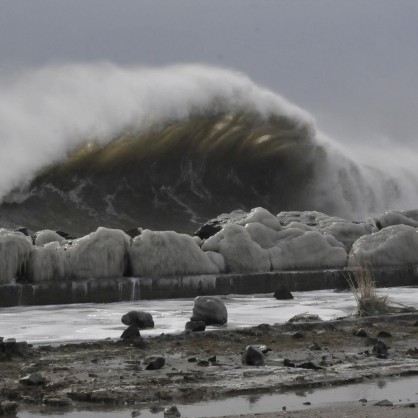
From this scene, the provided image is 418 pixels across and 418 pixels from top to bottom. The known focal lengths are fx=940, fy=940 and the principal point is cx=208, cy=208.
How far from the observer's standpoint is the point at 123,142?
111 feet

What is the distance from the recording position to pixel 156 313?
12.2 m

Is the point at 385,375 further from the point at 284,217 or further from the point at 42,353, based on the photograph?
the point at 284,217

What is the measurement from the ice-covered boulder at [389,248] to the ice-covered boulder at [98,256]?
13.9 feet

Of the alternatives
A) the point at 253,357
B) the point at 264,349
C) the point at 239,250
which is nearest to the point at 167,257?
the point at 239,250

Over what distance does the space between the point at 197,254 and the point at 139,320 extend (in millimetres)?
5136

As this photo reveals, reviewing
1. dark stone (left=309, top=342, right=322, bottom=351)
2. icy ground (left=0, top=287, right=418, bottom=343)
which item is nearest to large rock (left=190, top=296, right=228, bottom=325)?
icy ground (left=0, top=287, right=418, bottom=343)

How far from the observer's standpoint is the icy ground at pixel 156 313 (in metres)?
10.2

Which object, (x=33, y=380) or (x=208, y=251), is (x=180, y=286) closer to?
(x=208, y=251)

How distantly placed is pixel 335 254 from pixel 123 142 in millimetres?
18129

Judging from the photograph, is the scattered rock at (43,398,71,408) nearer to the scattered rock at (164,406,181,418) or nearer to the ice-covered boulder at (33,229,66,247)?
the scattered rock at (164,406,181,418)

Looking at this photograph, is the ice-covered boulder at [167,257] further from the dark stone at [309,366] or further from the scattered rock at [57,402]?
the scattered rock at [57,402]

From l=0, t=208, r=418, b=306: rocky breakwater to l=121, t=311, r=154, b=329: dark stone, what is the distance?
3582 mm

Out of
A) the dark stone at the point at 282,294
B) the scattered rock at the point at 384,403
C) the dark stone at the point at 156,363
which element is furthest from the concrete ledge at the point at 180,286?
the scattered rock at the point at 384,403

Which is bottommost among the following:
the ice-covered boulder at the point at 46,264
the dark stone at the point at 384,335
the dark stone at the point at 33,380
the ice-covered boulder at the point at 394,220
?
the dark stone at the point at 33,380
